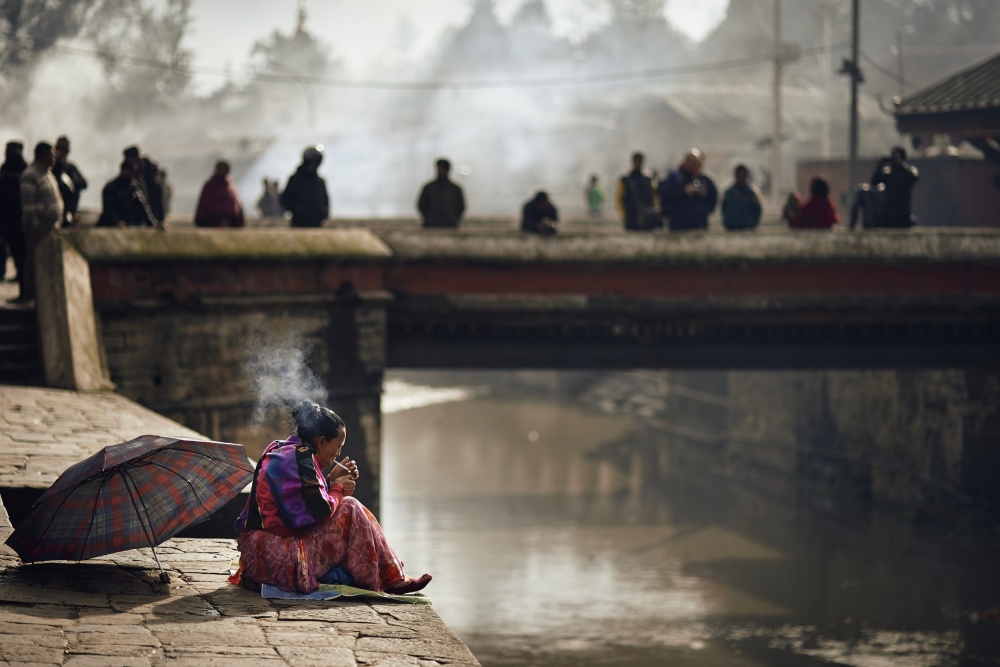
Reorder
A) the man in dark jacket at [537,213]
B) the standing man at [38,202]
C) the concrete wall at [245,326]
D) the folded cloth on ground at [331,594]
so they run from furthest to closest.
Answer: the man in dark jacket at [537,213] < the concrete wall at [245,326] < the standing man at [38,202] < the folded cloth on ground at [331,594]

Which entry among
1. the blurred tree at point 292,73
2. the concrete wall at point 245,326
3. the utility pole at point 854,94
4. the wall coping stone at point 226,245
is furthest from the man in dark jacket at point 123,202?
the blurred tree at point 292,73

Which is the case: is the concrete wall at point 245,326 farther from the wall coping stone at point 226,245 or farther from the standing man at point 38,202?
the standing man at point 38,202

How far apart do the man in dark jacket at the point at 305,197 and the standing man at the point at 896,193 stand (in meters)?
6.07

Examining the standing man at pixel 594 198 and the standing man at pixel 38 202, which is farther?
the standing man at pixel 594 198

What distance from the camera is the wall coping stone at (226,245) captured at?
1196cm

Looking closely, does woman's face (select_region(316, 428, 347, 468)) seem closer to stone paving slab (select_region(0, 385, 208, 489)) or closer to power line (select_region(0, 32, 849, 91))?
stone paving slab (select_region(0, 385, 208, 489))

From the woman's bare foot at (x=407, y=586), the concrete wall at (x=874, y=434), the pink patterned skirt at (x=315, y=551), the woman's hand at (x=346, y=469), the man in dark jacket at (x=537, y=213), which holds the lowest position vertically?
the concrete wall at (x=874, y=434)

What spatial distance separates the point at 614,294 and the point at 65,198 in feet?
17.8

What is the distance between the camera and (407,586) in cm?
636

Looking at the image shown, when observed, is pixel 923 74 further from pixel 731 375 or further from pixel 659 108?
pixel 731 375

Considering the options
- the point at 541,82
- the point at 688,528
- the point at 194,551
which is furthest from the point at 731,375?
the point at 541,82

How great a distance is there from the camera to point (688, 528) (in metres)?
20.2

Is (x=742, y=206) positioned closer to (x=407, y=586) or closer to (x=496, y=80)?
(x=407, y=586)

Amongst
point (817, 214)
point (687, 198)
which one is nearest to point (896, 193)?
point (817, 214)
